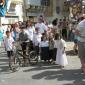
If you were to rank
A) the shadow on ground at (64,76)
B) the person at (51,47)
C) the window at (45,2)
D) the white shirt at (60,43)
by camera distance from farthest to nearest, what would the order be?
the window at (45,2) → the person at (51,47) → the white shirt at (60,43) → the shadow on ground at (64,76)

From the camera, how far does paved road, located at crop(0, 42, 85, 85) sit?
1202 centimetres

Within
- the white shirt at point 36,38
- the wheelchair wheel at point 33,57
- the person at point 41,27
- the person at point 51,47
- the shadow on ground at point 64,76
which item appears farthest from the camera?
the person at point 41,27

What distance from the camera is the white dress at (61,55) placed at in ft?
48.3

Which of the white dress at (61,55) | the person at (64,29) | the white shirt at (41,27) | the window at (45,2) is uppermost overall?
the window at (45,2)

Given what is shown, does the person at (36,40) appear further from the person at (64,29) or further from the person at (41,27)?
the person at (64,29)

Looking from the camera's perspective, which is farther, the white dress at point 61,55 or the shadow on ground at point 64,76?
the white dress at point 61,55

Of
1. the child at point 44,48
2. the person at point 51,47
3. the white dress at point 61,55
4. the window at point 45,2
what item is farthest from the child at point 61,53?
the window at point 45,2

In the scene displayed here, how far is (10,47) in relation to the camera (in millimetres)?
14273

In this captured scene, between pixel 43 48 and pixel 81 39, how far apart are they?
389 cm

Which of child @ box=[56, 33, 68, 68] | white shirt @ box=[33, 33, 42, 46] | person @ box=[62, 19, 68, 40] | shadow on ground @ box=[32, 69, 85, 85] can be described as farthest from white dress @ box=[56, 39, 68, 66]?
person @ box=[62, 19, 68, 40]

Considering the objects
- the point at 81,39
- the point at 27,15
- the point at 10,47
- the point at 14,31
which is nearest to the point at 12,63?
the point at 10,47

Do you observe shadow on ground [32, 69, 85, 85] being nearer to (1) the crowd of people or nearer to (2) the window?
(1) the crowd of people

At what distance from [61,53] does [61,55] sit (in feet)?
0.24

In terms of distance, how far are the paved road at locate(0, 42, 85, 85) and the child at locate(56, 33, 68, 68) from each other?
0.22 m
